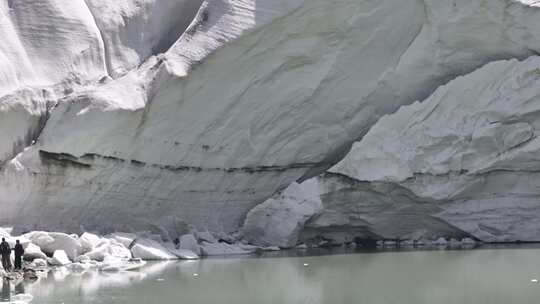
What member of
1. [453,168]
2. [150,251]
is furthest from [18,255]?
[453,168]

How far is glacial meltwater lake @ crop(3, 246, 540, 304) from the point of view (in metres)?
10.6

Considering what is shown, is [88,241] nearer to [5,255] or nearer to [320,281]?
[5,255]

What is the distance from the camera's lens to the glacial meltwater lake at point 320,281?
10.6 metres

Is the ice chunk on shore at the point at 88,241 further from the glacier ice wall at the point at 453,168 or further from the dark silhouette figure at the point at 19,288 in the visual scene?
the glacier ice wall at the point at 453,168

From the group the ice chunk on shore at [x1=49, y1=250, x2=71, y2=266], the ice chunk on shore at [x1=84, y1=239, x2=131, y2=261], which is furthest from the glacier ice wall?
the ice chunk on shore at [x1=49, y1=250, x2=71, y2=266]

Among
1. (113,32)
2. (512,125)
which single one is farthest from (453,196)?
(113,32)

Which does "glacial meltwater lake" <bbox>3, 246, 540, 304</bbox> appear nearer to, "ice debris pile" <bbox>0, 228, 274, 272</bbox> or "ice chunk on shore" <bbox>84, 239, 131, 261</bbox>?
"ice debris pile" <bbox>0, 228, 274, 272</bbox>

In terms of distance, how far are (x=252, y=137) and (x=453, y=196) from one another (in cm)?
337

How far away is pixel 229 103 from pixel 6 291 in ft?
19.9

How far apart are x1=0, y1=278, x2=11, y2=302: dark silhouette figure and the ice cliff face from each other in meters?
2.91

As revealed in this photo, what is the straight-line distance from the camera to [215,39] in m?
16.4

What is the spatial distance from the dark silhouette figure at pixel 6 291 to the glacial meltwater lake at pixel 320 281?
11 cm

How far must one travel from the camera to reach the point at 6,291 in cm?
1158

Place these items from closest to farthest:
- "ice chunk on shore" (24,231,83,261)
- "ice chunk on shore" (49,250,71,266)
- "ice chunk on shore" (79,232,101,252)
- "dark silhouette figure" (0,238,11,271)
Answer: "dark silhouette figure" (0,238,11,271) → "ice chunk on shore" (49,250,71,266) → "ice chunk on shore" (24,231,83,261) → "ice chunk on shore" (79,232,101,252)
